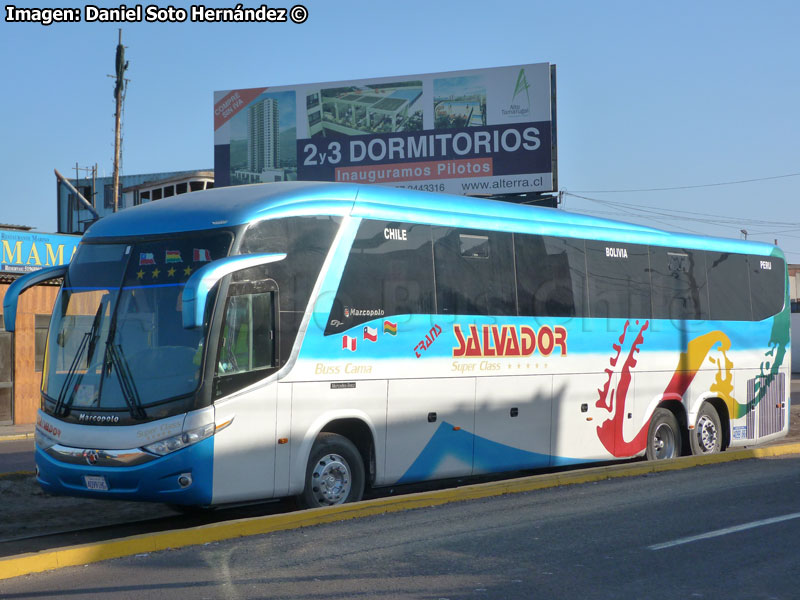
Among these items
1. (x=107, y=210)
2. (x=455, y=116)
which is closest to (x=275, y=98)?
(x=455, y=116)

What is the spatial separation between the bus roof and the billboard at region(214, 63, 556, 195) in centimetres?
2400

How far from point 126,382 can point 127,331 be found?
1.73 ft

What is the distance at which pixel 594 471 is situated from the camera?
13.6 meters

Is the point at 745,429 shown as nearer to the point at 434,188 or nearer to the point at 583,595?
the point at 583,595

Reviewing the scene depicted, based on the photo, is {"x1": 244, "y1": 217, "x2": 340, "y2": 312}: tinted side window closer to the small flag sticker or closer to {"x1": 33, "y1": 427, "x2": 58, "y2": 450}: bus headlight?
the small flag sticker

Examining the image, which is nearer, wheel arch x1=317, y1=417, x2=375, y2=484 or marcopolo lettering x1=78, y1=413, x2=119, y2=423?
marcopolo lettering x1=78, y1=413, x2=119, y2=423

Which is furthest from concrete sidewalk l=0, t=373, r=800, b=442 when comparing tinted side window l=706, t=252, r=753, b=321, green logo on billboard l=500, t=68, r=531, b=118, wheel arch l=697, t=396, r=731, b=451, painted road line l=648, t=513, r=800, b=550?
green logo on billboard l=500, t=68, r=531, b=118

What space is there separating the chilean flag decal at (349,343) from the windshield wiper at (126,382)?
232 cm

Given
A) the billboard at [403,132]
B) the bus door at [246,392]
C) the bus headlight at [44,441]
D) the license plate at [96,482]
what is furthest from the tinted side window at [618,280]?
the billboard at [403,132]

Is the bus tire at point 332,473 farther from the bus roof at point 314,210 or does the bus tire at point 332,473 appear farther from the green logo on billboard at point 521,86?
the green logo on billboard at point 521,86

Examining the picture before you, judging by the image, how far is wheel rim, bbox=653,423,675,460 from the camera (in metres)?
15.5

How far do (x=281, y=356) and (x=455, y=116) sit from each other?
29.8 meters

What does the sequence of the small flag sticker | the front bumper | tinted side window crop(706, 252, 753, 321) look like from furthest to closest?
tinted side window crop(706, 252, 753, 321) → the small flag sticker → the front bumper

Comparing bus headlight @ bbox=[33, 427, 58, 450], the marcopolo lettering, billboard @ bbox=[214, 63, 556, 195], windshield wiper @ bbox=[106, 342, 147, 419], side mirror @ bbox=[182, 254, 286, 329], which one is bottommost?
bus headlight @ bbox=[33, 427, 58, 450]
